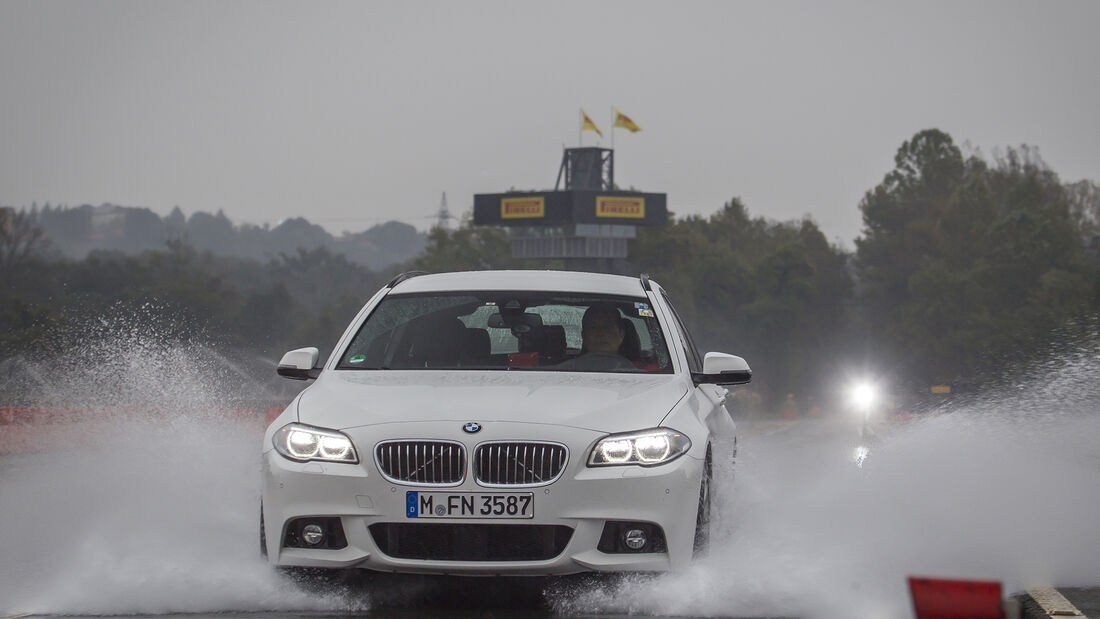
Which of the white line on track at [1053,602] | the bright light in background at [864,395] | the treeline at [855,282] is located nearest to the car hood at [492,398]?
the white line on track at [1053,602]

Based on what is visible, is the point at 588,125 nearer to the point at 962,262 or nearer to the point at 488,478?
the point at 962,262

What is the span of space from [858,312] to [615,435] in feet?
462

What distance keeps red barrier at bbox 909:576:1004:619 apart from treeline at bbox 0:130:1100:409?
77524 mm

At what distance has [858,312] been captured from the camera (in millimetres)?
143625

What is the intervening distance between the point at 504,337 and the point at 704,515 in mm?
1849

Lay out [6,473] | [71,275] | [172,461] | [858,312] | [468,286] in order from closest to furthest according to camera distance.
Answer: [468,286]
[172,461]
[6,473]
[71,275]
[858,312]

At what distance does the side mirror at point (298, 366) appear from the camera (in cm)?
706

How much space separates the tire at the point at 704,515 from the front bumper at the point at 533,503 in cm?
12

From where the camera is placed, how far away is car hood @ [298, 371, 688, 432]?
593 centimetres

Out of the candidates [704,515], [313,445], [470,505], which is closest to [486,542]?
[470,505]

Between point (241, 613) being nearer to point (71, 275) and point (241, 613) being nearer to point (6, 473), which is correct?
point (6, 473)

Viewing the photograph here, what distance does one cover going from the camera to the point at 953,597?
292 centimetres

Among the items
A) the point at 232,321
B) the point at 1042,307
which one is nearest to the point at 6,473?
the point at 232,321

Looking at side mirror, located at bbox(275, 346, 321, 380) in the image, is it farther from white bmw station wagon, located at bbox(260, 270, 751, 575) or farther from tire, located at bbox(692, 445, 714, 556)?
tire, located at bbox(692, 445, 714, 556)
